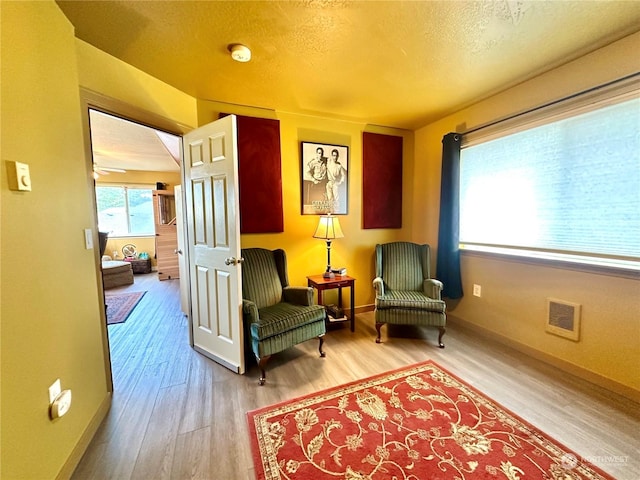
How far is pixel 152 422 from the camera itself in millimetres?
1620

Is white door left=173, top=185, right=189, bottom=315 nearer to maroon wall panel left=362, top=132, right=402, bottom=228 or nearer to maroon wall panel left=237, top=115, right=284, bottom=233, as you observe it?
maroon wall panel left=237, top=115, right=284, bottom=233

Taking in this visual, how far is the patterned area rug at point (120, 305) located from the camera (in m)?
3.32

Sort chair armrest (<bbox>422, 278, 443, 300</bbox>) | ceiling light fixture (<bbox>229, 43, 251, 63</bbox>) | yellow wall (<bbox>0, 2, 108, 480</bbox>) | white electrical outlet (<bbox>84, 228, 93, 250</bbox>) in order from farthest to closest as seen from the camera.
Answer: chair armrest (<bbox>422, 278, 443, 300</bbox>), ceiling light fixture (<bbox>229, 43, 251, 63</bbox>), white electrical outlet (<bbox>84, 228, 93, 250</bbox>), yellow wall (<bbox>0, 2, 108, 480</bbox>)

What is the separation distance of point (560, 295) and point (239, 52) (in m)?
3.10

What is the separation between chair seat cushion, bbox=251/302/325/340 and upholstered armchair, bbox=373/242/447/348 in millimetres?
724

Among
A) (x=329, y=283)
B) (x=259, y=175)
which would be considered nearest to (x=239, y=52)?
(x=259, y=175)

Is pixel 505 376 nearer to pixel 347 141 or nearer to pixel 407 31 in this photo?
pixel 407 31

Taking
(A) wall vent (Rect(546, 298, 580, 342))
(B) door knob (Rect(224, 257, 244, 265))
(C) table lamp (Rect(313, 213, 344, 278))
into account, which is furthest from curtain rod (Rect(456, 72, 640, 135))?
(B) door knob (Rect(224, 257, 244, 265))

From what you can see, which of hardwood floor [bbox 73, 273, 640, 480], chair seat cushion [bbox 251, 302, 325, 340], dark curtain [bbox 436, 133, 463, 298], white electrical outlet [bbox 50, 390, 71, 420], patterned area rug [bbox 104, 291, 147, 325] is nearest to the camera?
white electrical outlet [bbox 50, 390, 71, 420]

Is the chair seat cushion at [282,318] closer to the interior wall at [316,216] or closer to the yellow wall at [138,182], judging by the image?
the interior wall at [316,216]

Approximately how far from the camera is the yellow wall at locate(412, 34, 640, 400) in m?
1.78

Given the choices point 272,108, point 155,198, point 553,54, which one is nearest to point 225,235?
point 272,108

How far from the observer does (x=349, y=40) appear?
1.68 m

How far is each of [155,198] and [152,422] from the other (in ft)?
17.6
